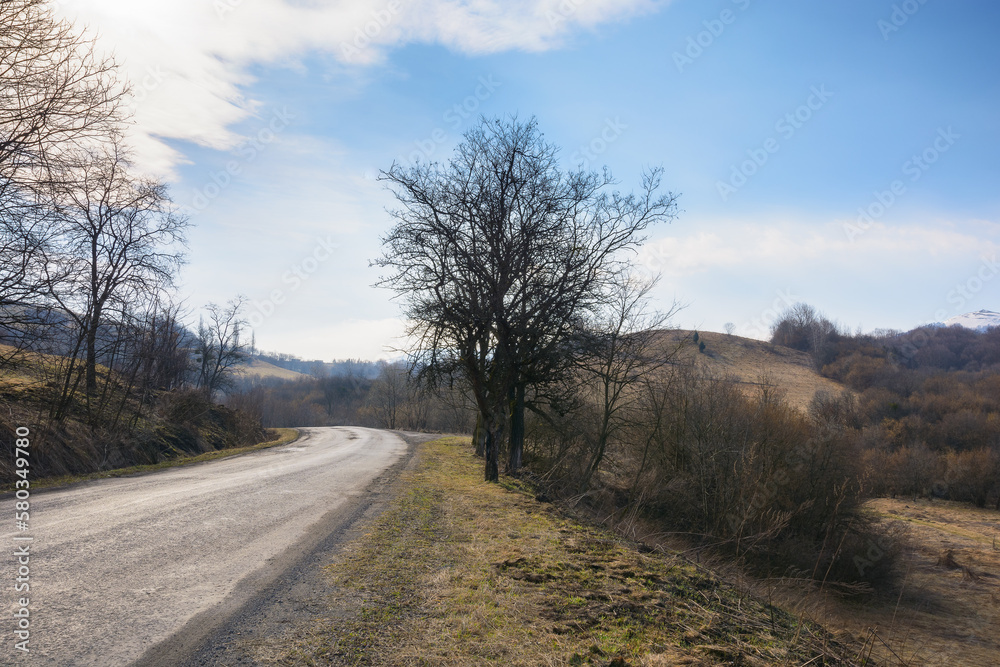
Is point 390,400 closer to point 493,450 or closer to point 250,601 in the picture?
point 493,450

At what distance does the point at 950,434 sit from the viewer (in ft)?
151

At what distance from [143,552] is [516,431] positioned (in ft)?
42.2

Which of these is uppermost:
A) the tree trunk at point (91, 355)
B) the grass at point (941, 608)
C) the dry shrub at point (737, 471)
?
the tree trunk at point (91, 355)

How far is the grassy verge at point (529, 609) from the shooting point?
3.95 metres

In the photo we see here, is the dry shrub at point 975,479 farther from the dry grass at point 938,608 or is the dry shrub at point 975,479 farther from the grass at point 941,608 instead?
the dry grass at point 938,608

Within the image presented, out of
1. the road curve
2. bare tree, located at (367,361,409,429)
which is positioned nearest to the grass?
the road curve

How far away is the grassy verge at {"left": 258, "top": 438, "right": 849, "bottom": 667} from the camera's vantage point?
3.95 m

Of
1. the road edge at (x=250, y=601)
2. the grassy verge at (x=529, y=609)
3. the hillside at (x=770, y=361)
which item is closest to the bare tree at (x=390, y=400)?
the hillside at (x=770, y=361)

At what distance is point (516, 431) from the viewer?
57.9ft

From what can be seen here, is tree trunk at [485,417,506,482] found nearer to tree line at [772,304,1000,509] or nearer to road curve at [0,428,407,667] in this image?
road curve at [0,428,407,667]

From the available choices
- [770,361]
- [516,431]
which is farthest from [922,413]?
[516,431]

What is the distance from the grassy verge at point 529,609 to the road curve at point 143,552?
924mm

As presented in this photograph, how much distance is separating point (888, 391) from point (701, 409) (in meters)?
49.0

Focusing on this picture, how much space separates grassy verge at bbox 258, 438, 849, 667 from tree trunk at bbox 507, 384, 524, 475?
8.74 meters
